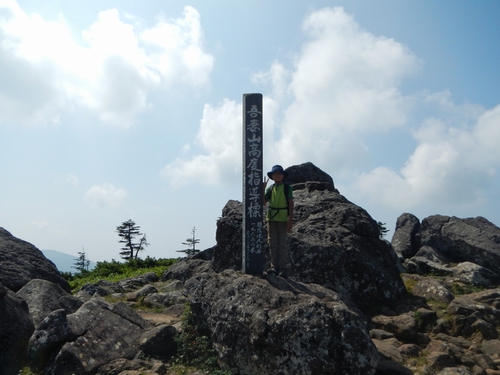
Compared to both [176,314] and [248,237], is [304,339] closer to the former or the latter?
[248,237]

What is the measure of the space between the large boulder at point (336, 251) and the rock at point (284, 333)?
145 inches

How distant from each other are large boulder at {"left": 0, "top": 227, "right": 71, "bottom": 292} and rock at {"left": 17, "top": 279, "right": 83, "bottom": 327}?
6.46ft

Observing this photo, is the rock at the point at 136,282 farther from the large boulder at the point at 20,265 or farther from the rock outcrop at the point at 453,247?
the rock outcrop at the point at 453,247

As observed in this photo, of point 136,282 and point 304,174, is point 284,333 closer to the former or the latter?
point 136,282

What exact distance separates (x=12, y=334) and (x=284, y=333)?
4.99m

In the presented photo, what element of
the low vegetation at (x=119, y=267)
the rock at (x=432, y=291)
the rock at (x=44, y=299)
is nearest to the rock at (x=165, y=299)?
the rock at (x=44, y=299)

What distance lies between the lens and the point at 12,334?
7.83 meters

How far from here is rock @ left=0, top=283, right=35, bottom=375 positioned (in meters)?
7.74

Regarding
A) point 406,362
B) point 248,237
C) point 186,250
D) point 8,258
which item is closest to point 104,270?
point 8,258

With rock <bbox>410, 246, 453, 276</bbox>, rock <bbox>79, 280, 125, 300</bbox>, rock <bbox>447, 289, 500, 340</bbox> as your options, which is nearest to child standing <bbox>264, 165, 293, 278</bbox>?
rock <bbox>447, 289, 500, 340</bbox>

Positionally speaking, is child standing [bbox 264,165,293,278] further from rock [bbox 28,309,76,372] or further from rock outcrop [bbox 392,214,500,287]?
rock outcrop [bbox 392,214,500,287]

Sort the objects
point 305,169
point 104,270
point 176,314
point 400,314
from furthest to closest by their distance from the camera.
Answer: point 104,270 < point 305,169 < point 176,314 < point 400,314

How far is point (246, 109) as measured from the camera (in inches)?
393

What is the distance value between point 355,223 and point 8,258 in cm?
1097
